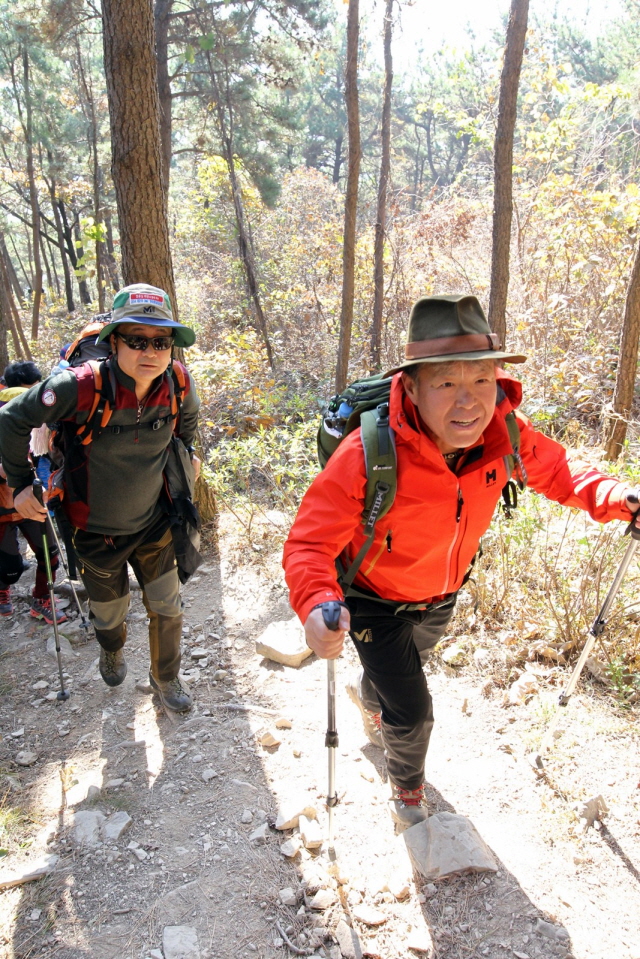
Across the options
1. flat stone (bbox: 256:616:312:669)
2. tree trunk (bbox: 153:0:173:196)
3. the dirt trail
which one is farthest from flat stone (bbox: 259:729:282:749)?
tree trunk (bbox: 153:0:173:196)

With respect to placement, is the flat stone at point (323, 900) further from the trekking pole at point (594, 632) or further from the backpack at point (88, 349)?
the backpack at point (88, 349)

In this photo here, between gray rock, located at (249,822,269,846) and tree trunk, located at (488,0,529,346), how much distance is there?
5.93 meters

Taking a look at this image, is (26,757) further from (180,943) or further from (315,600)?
(315,600)

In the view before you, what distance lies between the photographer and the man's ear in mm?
2225

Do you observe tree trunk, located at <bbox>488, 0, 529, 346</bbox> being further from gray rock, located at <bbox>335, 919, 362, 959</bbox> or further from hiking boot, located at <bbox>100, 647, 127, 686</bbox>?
gray rock, located at <bbox>335, 919, 362, 959</bbox>

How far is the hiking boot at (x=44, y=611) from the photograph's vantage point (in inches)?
188

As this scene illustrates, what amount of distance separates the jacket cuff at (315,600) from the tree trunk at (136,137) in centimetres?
374

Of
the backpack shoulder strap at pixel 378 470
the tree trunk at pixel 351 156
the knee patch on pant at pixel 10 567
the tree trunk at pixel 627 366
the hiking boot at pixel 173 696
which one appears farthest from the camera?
the tree trunk at pixel 351 156

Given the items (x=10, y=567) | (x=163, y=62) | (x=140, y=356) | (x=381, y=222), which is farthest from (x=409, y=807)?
(x=163, y=62)

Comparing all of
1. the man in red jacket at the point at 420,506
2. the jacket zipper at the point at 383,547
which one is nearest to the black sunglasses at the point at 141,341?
the man in red jacket at the point at 420,506

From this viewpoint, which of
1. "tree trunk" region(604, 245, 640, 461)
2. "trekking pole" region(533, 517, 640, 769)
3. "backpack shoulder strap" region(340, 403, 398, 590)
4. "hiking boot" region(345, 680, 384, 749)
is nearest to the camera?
"backpack shoulder strap" region(340, 403, 398, 590)

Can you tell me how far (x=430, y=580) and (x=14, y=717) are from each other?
2.87 meters

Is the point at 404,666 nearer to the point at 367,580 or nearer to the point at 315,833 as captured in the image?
the point at 367,580

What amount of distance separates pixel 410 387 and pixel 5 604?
4.25 meters
